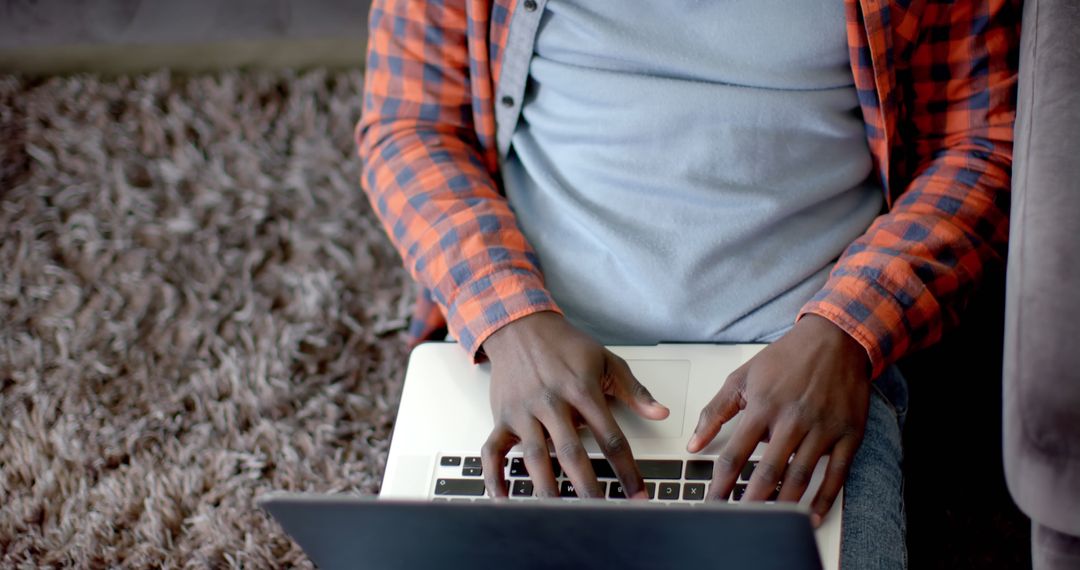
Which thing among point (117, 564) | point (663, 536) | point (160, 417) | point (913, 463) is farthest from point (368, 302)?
point (663, 536)

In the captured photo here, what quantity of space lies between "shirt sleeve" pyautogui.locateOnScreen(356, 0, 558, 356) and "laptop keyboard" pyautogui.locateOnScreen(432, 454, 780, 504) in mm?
96

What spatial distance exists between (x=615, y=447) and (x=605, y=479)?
0.04 metres

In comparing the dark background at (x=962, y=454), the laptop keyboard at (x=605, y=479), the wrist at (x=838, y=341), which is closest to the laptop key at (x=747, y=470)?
the laptop keyboard at (x=605, y=479)

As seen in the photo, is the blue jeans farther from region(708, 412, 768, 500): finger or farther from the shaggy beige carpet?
the shaggy beige carpet

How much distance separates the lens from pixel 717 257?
32.4 inches

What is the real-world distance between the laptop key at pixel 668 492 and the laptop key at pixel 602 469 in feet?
0.12

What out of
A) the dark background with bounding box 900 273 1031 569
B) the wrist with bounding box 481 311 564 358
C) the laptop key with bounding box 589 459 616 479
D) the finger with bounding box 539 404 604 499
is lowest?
the dark background with bounding box 900 273 1031 569

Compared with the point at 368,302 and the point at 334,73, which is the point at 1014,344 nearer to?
the point at 368,302

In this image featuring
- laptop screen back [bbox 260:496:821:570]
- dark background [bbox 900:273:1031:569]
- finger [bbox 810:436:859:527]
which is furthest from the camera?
dark background [bbox 900:273:1031:569]

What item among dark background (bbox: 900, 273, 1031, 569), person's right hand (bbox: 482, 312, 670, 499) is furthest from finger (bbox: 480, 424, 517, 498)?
dark background (bbox: 900, 273, 1031, 569)

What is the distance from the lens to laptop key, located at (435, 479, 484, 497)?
0.76 meters

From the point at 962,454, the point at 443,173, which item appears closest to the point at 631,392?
the point at 443,173

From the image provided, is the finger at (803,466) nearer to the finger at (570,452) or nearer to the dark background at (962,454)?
the finger at (570,452)

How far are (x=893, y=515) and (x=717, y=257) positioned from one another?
23 cm
